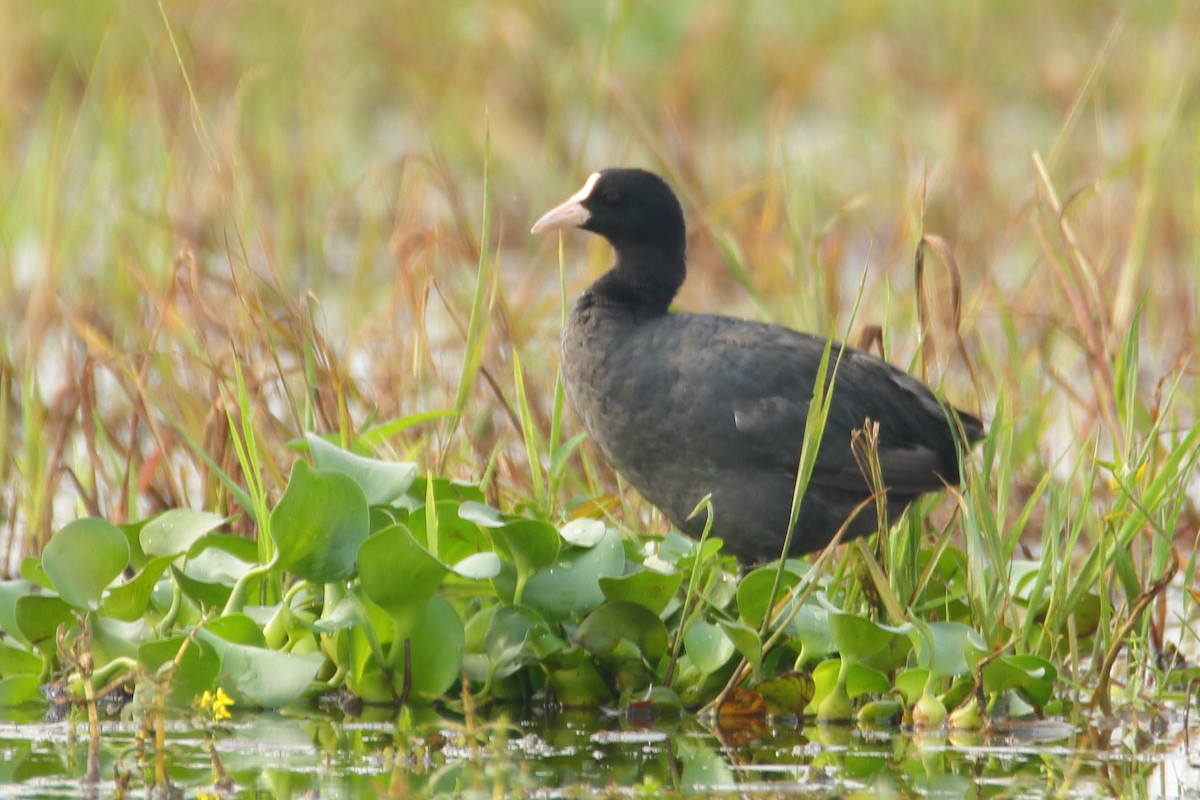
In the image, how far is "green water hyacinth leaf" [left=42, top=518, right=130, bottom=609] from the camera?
10.7ft

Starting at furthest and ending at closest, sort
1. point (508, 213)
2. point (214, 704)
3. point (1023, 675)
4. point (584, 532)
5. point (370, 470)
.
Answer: point (508, 213) < point (584, 532) < point (370, 470) < point (1023, 675) < point (214, 704)

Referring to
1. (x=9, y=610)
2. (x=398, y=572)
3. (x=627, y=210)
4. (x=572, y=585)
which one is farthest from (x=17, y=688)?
(x=627, y=210)

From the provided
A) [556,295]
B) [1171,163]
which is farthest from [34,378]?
[1171,163]

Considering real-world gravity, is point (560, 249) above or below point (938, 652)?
above

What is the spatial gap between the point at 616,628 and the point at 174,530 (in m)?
0.87

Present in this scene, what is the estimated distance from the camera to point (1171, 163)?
7.02m

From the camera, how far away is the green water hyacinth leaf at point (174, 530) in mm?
3443

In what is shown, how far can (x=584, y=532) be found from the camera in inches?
138

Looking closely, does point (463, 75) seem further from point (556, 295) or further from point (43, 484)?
point (43, 484)

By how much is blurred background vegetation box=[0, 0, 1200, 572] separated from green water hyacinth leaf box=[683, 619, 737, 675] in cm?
64

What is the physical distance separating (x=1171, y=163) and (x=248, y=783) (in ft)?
17.2

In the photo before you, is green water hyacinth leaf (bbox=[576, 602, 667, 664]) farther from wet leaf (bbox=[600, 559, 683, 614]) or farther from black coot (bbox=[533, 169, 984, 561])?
black coot (bbox=[533, 169, 984, 561])

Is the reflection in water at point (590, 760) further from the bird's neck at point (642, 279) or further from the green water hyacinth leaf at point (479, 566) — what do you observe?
the bird's neck at point (642, 279)

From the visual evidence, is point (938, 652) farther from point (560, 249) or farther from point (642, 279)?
point (642, 279)
